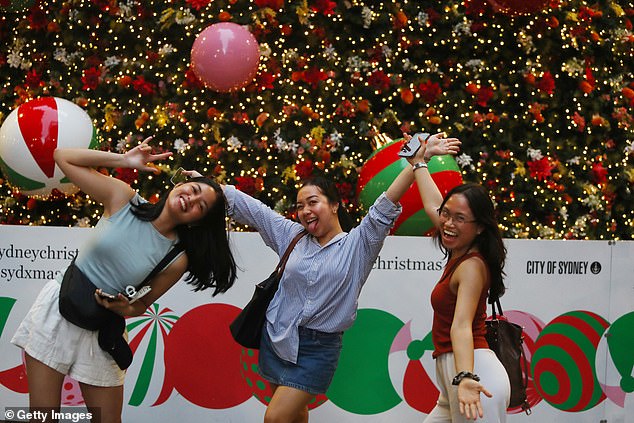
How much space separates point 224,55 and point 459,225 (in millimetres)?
3150

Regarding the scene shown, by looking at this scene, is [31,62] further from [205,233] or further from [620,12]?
[620,12]

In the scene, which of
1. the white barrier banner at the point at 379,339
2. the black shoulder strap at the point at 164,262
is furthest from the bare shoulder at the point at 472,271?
the white barrier banner at the point at 379,339

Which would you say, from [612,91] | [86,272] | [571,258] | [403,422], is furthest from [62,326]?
[612,91]

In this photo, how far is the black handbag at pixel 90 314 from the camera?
120 inches

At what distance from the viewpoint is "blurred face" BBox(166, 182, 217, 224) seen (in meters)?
3.21

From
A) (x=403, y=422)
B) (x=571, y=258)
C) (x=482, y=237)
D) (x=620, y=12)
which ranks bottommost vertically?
(x=403, y=422)

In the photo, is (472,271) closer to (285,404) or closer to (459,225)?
(459,225)

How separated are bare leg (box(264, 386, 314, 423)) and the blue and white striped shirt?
15cm

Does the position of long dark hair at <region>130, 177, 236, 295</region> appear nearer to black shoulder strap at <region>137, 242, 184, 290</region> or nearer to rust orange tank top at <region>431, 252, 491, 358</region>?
black shoulder strap at <region>137, 242, 184, 290</region>

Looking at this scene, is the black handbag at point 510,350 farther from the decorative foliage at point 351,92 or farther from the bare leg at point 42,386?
the decorative foliage at point 351,92

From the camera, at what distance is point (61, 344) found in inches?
120

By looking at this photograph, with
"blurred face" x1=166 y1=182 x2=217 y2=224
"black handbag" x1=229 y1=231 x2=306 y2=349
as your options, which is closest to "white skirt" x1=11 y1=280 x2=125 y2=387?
"blurred face" x1=166 y1=182 x2=217 y2=224

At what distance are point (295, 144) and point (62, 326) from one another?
3.77m

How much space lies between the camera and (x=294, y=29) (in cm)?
673
